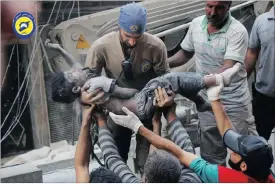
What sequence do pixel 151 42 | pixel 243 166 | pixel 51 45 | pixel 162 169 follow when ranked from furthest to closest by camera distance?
pixel 51 45 < pixel 151 42 < pixel 243 166 < pixel 162 169

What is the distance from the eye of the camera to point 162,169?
2061 millimetres

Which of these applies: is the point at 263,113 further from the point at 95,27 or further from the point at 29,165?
the point at 29,165

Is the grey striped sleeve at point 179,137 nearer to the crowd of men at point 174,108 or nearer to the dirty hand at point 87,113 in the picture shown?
the crowd of men at point 174,108

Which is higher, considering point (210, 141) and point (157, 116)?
point (157, 116)

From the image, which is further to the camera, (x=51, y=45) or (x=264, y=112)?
(x=51, y=45)

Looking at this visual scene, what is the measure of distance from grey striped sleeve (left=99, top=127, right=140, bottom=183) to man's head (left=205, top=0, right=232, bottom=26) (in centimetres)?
82

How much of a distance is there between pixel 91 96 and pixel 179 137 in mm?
481

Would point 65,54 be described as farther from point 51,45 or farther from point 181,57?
point 181,57

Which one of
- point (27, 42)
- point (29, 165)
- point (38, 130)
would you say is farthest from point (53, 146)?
point (27, 42)

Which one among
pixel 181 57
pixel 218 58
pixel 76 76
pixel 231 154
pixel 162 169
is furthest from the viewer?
pixel 181 57

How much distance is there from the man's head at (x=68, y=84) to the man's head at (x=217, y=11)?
2.42 ft

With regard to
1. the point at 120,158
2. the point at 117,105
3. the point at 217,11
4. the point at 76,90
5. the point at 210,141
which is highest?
the point at 217,11

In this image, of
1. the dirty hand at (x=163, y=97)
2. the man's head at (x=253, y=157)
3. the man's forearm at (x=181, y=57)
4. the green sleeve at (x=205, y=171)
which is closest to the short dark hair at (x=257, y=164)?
the man's head at (x=253, y=157)

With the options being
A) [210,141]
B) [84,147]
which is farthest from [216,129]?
[84,147]
